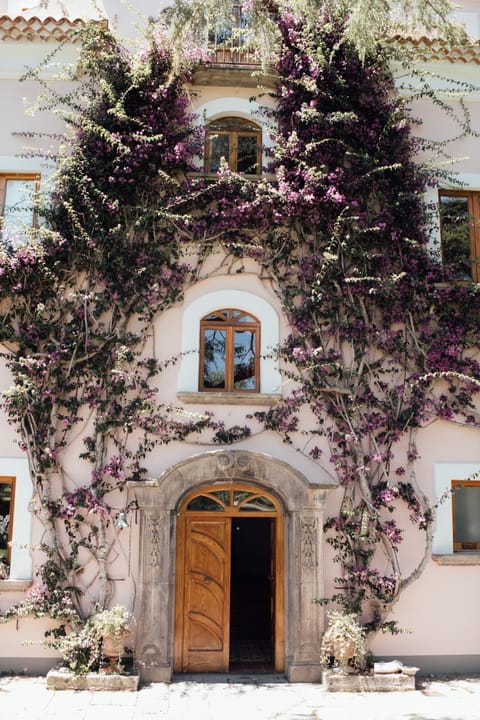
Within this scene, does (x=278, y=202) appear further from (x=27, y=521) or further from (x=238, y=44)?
(x=27, y=521)

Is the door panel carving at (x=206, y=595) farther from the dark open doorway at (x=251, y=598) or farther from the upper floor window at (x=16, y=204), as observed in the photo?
the upper floor window at (x=16, y=204)

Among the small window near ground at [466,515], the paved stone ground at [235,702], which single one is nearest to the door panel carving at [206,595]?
the paved stone ground at [235,702]

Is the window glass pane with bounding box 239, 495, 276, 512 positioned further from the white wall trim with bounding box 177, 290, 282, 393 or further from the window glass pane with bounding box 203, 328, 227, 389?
the window glass pane with bounding box 203, 328, 227, 389

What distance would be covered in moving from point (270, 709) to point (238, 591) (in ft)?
21.8

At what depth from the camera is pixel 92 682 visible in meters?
7.64

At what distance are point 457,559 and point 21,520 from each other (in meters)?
5.49

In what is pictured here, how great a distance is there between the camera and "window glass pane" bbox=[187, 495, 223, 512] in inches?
344

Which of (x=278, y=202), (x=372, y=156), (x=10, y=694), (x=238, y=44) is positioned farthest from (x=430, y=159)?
(x=10, y=694)

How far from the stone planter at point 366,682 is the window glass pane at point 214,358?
148 inches

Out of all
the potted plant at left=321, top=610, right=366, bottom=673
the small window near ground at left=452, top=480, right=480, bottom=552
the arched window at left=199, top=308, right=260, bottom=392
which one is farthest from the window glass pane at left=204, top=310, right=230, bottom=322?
the potted plant at left=321, top=610, right=366, bottom=673

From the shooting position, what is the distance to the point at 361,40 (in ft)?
23.4

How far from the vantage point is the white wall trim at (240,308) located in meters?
8.90

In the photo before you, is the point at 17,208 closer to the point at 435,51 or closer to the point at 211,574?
the point at 211,574

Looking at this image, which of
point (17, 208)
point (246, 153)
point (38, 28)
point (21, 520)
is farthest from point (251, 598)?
point (38, 28)
